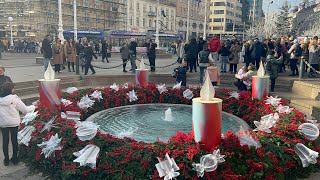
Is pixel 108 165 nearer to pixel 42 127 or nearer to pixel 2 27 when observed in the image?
pixel 42 127

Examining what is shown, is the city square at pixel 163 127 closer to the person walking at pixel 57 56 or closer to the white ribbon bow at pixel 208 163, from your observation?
the white ribbon bow at pixel 208 163

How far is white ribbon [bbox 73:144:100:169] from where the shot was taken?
4741 mm

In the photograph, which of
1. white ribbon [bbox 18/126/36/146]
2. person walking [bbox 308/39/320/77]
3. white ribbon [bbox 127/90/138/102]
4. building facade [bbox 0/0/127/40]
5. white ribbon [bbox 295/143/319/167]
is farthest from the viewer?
building facade [bbox 0/0/127/40]

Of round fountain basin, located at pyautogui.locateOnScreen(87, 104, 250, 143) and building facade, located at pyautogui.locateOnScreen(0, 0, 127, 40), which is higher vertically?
building facade, located at pyautogui.locateOnScreen(0, 0, 127, 40)

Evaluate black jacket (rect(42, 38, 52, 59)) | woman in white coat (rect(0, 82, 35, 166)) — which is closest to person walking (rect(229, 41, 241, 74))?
black jacket (rect(42, 38, 52, 59))

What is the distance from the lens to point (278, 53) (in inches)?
562

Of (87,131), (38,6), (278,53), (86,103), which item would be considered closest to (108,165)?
(87,131)

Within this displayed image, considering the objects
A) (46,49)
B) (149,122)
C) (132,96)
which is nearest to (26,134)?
(149,122)

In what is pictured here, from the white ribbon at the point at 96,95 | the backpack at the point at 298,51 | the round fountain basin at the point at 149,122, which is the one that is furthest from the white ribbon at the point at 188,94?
the backpack at the point at 298,51

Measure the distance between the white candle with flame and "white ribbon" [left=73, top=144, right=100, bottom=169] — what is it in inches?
62.1

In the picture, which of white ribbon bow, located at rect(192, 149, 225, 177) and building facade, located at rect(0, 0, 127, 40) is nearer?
white ribbon bow, located at rect(192, 149, 225, 177)

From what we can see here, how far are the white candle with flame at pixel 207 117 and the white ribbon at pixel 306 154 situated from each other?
1.50 m

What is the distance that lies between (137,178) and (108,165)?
0.50 m

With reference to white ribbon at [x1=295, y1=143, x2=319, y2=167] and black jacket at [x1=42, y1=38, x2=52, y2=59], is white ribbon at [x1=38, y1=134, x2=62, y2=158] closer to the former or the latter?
white ribbon at [x1=295, y1=143, x2=319, y2=167]
